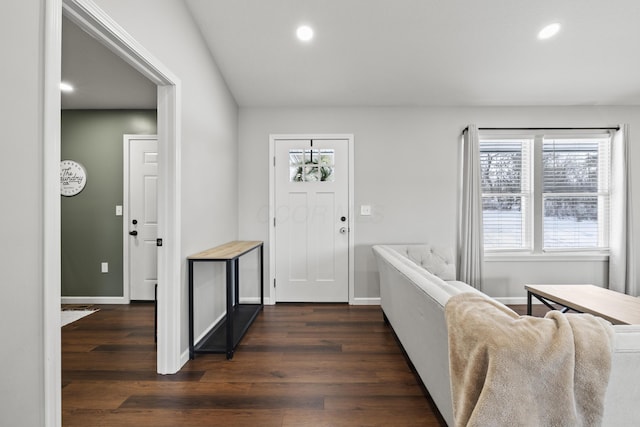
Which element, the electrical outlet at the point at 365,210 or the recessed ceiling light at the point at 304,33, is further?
the electrical outlet at the point at 365,210

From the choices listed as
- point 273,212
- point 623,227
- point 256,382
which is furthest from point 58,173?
point 623,227

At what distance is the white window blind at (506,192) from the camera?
3.83 meters

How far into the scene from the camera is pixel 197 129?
2.64 meters

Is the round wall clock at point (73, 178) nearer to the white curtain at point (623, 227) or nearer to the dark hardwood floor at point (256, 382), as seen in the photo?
the dark hardwood floor at point (256, 382)

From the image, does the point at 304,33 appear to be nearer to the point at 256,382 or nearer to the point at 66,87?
the point at 66,87

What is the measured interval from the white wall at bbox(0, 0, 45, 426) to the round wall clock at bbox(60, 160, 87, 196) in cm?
327

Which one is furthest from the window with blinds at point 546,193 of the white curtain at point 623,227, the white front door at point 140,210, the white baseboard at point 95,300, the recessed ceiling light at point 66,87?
the recessed ceiling light at point 66,87

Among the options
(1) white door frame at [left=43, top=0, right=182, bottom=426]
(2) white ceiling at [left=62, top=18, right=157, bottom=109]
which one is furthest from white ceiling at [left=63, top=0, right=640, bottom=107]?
(1) white door frame at [left=43, top=0, right=182, bottom=426]

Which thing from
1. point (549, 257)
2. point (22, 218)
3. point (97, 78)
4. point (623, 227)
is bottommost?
point (549, 257)

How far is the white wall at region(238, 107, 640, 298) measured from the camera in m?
3.78

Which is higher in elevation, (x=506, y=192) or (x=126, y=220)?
(x=506, y=192)

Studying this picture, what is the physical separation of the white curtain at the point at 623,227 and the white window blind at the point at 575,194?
134 mm

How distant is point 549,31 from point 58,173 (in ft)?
11.9

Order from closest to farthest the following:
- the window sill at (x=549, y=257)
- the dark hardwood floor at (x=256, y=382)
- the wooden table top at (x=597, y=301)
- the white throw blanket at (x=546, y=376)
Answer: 1. the white throw blanket at (x=546, y=376)
2. the dark hardwood floor at (x=256, y=382)
3. the wooden table top at (x=597, y=301)
4. the window sill at (x=549, y=257)
